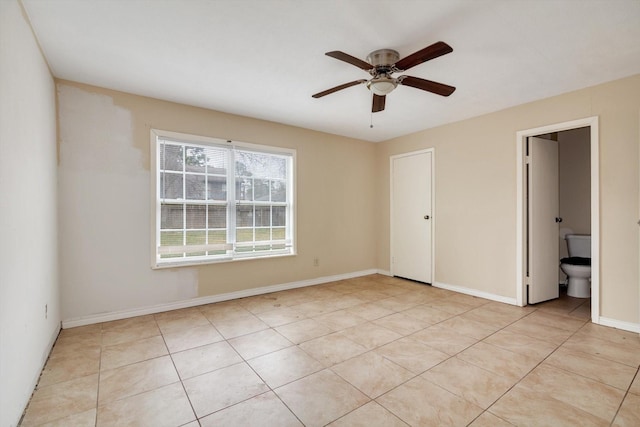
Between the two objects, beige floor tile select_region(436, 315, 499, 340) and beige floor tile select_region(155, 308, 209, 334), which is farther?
beige floor tile select_region(155, 308, 209, 334)

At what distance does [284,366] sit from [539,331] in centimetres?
248

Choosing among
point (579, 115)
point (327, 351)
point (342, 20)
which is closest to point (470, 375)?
point (327, 351)

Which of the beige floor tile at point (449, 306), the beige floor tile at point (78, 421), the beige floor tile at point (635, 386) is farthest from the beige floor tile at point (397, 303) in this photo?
the beige floor tile at point (78, 421)

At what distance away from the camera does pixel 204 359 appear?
7.70ft

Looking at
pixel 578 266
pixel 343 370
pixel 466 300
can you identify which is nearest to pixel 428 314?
pixel 466 300

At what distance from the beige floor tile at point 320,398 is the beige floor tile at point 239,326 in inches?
39.9

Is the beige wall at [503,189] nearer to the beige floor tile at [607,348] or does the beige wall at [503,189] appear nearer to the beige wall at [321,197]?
the beige wall at [321,197]

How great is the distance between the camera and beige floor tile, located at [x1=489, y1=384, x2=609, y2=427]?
5.38 ft

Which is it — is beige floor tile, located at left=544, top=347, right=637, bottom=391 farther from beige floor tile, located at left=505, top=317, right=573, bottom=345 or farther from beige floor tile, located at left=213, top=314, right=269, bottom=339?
beige floor tile, located at left=213, top=314, right=269, bottom=339

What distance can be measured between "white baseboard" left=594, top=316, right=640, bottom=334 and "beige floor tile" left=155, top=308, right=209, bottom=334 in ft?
13.3

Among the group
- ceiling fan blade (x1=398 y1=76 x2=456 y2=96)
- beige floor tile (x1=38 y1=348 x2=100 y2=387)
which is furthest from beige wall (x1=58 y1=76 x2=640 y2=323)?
ceiling fan blade (x1=398 y1=76 x2=456 y2=96)

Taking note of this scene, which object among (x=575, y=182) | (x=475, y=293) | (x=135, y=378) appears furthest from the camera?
(x=575, y=182)

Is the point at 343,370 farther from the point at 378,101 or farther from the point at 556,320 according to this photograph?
the point at 556,320

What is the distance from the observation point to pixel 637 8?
1.90 meters
